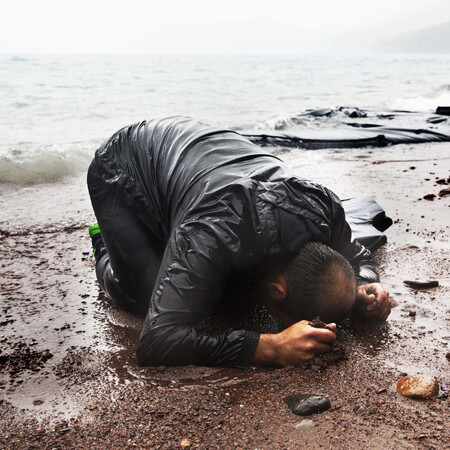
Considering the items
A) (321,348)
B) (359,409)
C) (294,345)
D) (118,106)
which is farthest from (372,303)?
(118,106)

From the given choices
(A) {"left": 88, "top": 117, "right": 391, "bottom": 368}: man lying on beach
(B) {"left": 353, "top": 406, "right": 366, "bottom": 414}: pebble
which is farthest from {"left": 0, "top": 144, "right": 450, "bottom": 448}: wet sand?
(A) {"left": 88, "top": 117, "right": 391, "bottom": 368}: man lying on beach

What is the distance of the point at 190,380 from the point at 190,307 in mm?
323

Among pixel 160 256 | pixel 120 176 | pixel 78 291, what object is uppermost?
pixel 120 176

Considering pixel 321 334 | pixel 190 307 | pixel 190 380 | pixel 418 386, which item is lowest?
pixel 190 380

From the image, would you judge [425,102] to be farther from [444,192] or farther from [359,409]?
[359,409]

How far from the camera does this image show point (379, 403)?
1.84m

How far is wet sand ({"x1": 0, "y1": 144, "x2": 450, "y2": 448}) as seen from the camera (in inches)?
67.3

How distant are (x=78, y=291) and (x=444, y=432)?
2094 mm

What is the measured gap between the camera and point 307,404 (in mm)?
1812

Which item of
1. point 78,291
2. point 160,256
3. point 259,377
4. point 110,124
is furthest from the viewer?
point 110,124

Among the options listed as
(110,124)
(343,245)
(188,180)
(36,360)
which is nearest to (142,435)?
(36,360)

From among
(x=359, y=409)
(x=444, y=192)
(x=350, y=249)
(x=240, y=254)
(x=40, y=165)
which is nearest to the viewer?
(x=359, y=409)

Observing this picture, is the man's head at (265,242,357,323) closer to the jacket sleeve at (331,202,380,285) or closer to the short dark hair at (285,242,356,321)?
the short dark hair at (285,242,356,321)

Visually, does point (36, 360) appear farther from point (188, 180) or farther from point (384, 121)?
point (384, 121)
